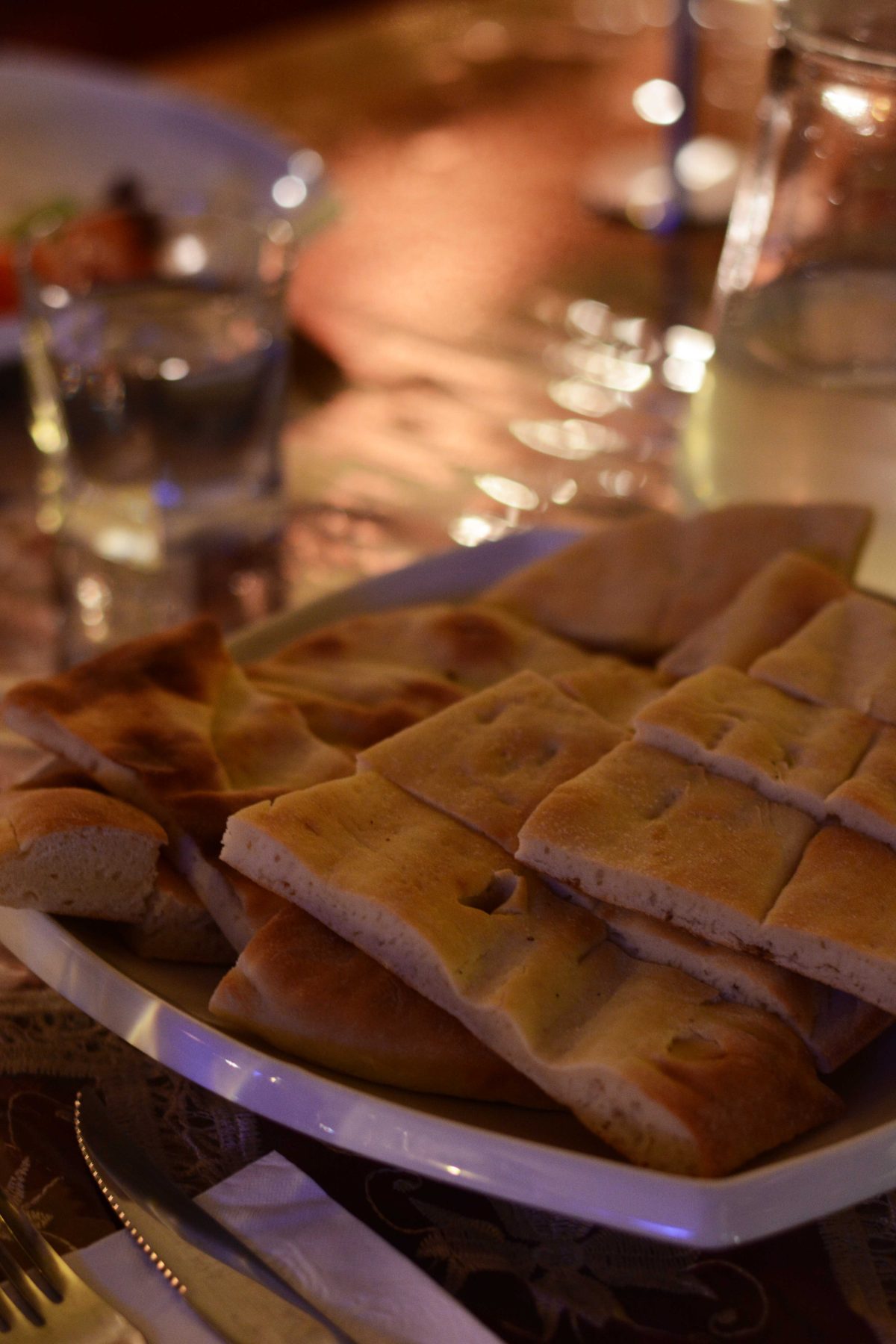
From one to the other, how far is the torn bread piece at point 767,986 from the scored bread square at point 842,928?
0.05ft

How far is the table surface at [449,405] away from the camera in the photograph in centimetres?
62

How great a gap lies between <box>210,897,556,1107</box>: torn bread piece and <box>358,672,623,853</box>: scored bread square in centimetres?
9

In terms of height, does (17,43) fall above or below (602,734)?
below

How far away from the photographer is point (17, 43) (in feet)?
10.9

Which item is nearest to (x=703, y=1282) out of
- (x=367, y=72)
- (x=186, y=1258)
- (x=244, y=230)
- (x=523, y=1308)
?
(x=523, y=1308)

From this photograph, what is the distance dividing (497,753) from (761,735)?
133 millimetres

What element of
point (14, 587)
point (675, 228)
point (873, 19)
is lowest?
point (14, 587)

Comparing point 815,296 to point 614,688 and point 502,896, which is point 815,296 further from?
point 502,896

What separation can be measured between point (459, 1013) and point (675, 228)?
138 cm

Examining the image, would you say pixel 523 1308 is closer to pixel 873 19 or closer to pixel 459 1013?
pixel 459 1013

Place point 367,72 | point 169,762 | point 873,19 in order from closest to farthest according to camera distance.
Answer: point 169,762 < point 873,19 < point 367,72

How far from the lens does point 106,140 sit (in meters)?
1.85

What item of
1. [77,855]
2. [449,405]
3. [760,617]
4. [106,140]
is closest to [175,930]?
[77,855]

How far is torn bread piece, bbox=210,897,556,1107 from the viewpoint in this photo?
61 centimetres
